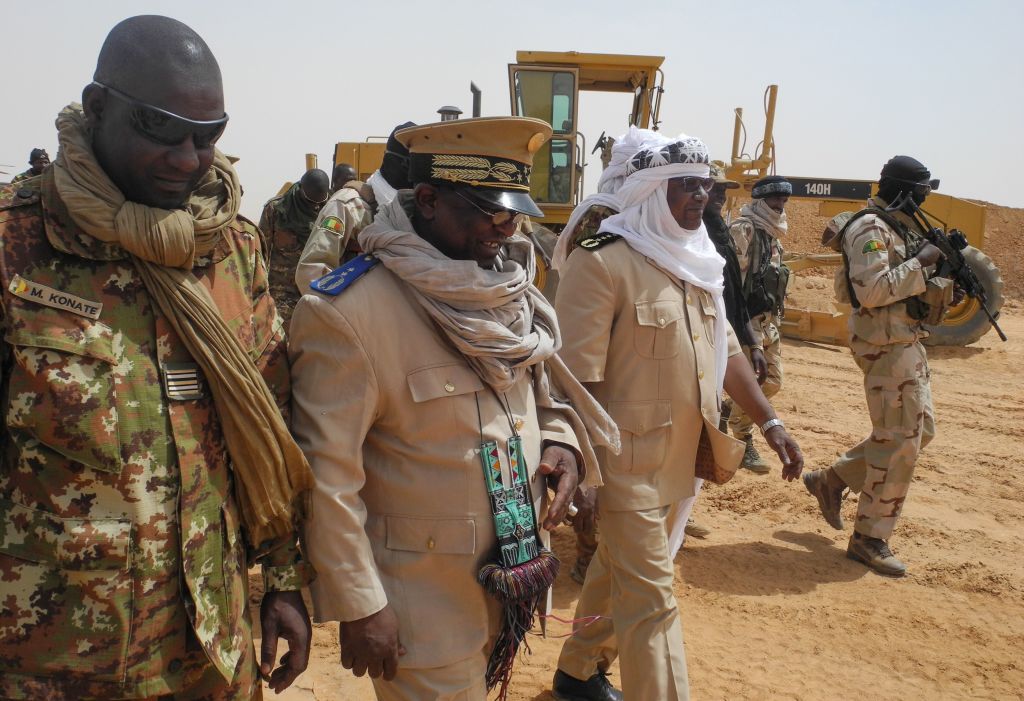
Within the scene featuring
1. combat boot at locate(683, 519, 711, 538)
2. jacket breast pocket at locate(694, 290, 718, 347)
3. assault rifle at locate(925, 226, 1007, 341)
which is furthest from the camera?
combat boot at locate(683, 519, 711, 538)

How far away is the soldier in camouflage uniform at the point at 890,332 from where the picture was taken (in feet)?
16.8

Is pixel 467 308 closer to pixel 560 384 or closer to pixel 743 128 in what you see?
pixel 560 384

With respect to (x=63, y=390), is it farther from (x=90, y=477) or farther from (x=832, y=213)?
(x=832, y=213)

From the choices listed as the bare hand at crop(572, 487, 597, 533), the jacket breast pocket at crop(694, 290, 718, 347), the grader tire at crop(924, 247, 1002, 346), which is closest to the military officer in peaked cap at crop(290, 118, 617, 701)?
the bare hand at crop(572, 487, 597, 533)

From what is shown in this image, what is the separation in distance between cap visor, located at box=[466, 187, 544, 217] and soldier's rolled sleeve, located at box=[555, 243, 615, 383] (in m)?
1.13

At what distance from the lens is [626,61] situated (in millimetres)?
8828

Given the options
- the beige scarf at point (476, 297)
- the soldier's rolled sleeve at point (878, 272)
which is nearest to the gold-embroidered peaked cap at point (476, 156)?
the beige scarf at point (476, 297)

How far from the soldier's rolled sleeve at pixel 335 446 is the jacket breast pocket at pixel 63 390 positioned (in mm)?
434

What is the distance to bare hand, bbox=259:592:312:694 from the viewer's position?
184 cm

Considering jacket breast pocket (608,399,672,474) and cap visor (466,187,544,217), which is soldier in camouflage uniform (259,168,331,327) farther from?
cap visor (466,187,544,217)

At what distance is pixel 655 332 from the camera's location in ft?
10.5

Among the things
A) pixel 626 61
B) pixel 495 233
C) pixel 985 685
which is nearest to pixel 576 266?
pixel 495 233

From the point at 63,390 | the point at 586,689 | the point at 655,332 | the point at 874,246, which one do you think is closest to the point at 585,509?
the point at 655,332

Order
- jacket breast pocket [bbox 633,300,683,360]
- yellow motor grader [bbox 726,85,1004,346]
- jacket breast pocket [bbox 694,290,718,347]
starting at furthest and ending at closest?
yellow motor grader [bbox 726,85,1004,346] < jacket breast pocket [bbox 694,290,718,347] < jacket breast pocket [bbox 633,300,683,360]
